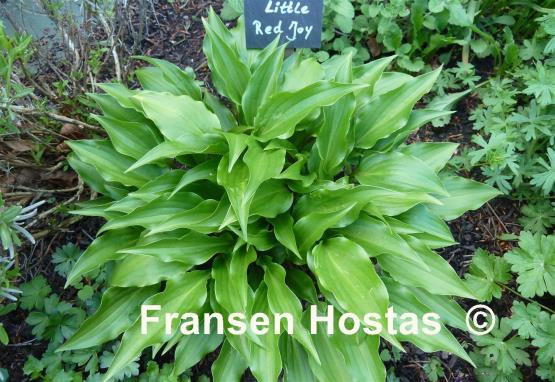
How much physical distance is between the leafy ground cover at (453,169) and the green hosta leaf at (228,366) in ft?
0.81

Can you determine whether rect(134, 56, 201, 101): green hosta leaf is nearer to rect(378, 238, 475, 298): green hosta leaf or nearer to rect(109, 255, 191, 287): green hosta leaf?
rect(109, 255, 191, 287): green hosta leaf

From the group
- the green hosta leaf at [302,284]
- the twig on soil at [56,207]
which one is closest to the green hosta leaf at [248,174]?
the green hosta leaf at [302,284]

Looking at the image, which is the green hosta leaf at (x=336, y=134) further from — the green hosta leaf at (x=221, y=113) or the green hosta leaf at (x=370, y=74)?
the green hosta leaf at (x=221, y=113)

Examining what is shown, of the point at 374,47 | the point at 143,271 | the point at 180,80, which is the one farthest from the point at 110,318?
the point at 374,47

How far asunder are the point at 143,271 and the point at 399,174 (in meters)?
0.95

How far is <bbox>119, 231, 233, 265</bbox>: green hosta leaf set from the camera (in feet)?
4.80

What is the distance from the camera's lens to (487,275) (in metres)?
1.85

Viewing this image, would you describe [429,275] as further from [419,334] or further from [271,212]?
[271,212]

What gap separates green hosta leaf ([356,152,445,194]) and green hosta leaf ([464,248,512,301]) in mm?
509

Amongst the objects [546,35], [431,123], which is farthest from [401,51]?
[546,35]

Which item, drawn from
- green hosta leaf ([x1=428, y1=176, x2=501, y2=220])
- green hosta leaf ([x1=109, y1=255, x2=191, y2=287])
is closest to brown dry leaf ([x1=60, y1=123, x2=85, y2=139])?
green hosta leaf ([x1=109, y1=255, x2=191, y2=287])

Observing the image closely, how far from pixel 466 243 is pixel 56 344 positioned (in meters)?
1.80

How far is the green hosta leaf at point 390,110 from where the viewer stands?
167 centimetres

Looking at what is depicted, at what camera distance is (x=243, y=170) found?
1527 millimetres
